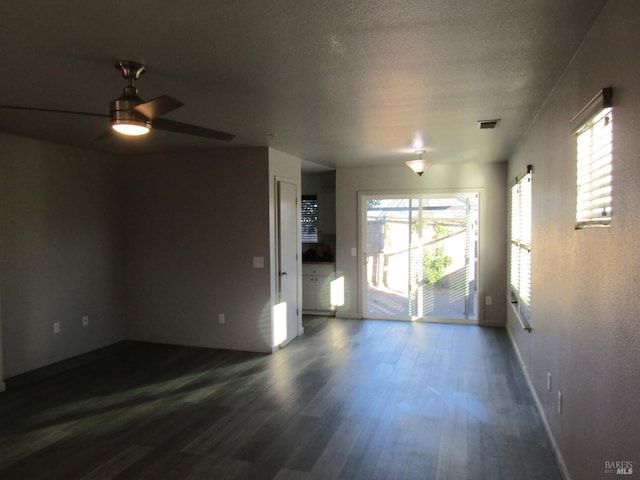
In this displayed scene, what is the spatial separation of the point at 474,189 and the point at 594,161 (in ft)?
14.6

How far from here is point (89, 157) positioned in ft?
16.7

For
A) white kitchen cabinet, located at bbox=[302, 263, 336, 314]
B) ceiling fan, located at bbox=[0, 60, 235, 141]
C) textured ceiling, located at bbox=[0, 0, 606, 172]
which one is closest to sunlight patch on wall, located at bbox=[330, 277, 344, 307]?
white kitchen cabinet, located at bbox=[302, 263, 336, 314]

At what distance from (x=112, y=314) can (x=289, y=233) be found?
250cm

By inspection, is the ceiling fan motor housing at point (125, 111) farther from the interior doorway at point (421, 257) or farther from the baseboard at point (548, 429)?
the interior doorway at point (421, 257)

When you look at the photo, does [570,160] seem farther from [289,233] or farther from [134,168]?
[134,168]

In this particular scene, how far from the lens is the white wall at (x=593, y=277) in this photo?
1.49 meters

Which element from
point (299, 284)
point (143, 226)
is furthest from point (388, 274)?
point (143, 226)

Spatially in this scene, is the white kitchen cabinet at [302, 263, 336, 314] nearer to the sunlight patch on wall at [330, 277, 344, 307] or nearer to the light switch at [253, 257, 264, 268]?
the sunlight patch on wall at [330, 277, 344, 307]

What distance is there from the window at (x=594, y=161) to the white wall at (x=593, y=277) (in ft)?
0.20

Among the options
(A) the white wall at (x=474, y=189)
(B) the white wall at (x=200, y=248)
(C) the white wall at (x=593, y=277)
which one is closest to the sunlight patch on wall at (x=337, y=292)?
(A) the white wall at (x=474, y=189)

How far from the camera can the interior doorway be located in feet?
20.9

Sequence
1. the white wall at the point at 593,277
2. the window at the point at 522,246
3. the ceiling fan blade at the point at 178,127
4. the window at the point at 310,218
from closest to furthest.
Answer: the white wall at the point at 593,277
the ceiling fan blade at the point at 178,127
the window at the point at 522,246
the window at the point at 310,218

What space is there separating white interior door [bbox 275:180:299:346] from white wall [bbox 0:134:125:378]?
85.0 inches

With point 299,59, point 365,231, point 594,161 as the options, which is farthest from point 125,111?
point 365,231
